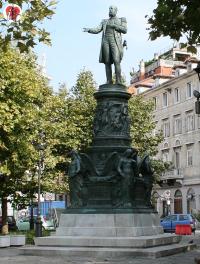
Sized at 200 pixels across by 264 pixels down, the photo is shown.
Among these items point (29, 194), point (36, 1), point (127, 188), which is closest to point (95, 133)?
point (127, 188)

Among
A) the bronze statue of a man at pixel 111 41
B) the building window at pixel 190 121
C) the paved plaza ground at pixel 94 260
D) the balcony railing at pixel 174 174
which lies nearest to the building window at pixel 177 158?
the balcony railing at pixel 174 174

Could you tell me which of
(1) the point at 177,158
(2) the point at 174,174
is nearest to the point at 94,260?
(2) the point at 174,174

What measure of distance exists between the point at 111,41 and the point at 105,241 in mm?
7548

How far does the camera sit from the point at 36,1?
10953mm

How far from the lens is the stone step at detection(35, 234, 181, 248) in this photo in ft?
54.9

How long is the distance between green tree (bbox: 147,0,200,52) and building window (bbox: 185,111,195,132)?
5037 centimetres

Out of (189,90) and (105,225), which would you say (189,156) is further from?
(105,225)

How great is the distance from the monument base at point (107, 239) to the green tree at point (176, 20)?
6577 millimetres

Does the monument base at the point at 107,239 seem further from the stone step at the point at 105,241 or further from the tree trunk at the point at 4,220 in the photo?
the tree trunk at the point at 4,220

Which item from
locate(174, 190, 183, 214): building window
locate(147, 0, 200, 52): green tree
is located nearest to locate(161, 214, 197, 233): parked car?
locate(174, 190, 183, 214): building window

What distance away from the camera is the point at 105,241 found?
16.9 meters

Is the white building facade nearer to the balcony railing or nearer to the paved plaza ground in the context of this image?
the balcony railing

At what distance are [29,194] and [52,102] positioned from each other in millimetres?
5875

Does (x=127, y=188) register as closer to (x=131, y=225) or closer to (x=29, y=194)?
(x=131, y=225)
